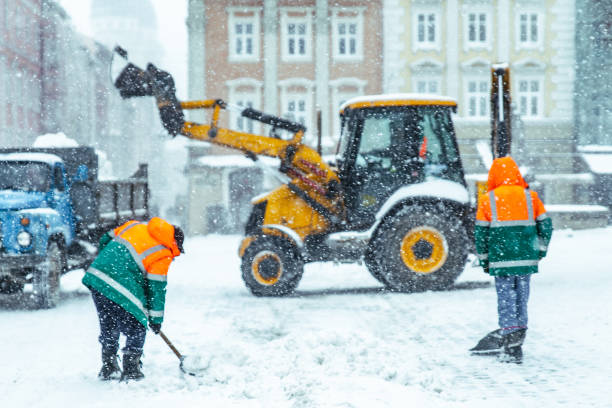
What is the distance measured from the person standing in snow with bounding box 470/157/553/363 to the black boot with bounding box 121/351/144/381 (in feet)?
9.90

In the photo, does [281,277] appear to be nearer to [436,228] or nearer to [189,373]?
[436,228]

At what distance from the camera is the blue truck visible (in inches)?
419

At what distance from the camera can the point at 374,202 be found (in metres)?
12.0

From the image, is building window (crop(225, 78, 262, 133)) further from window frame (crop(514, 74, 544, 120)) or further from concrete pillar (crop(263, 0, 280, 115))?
window frame (crop(514, 74, 544, 120))

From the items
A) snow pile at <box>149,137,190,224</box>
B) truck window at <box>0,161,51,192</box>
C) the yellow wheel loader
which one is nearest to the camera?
the yellow wheel loader

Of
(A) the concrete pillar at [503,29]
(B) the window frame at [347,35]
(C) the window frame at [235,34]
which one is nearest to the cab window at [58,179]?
(C) the window frame at [235,34]

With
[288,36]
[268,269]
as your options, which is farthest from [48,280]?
[288,36]

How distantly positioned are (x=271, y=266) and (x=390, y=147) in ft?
8.25

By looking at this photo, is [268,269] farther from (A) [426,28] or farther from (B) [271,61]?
(A) [426,28]

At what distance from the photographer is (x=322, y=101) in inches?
1264

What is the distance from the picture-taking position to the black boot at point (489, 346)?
7125mm

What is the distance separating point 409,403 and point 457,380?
35.7 inches

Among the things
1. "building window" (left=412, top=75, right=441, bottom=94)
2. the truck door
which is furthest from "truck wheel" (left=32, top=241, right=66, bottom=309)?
"building window" (left=412, top=75, right=441, bottom=94)

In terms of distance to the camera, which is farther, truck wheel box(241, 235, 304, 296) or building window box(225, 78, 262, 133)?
building window box(225, 78, 262, 133)
